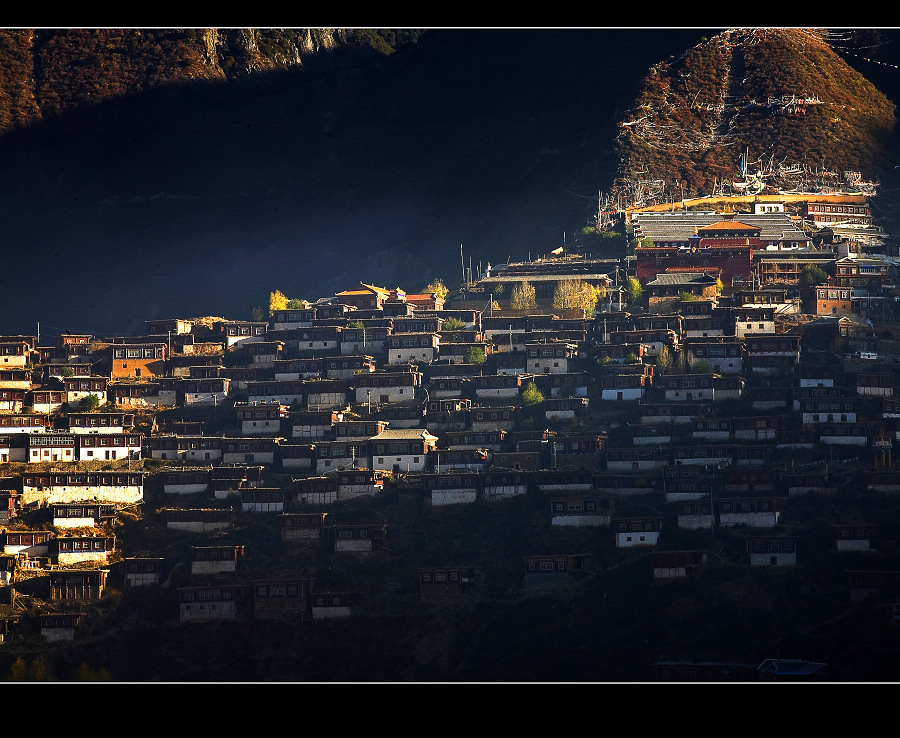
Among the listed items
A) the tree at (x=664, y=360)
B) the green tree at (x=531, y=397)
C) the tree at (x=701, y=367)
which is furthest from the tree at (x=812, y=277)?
the green tree at (x=531, y=397)

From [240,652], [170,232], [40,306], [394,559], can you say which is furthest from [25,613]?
[170,232]

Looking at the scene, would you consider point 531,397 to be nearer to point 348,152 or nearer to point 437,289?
point 437,289

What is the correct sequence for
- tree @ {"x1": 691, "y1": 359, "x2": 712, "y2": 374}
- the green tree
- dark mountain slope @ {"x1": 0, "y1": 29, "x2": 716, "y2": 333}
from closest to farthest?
the green tree, tree @ {"x1": 691, "y1": 359, "x2": 712, "y2": 374}, dark mountain slope @ {"x1": 0, "y1": 29, "x2": 716, "y2": 333}

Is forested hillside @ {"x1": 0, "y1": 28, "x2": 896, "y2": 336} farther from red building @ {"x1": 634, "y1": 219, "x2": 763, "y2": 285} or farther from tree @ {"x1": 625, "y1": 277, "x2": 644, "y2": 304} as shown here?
tree @ {"x1": 625, "y1": 277, "x2": 644, "y2": 304}

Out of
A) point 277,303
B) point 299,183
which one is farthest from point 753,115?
point 277,303

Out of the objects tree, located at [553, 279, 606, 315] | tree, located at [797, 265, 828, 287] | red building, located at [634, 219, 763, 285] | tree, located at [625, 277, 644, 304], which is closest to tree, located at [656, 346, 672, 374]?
tree, located at [553, 279, 606, 315]

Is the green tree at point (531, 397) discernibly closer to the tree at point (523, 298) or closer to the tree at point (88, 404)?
the tree at point (523, 298)
